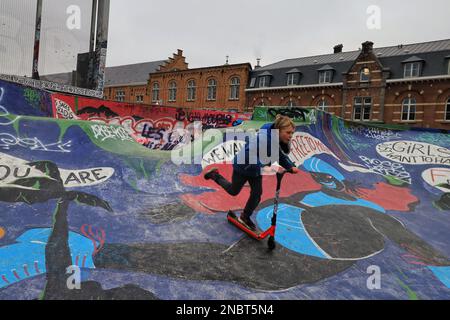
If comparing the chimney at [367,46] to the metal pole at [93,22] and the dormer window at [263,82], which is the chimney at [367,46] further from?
the metal pole at [93,22]

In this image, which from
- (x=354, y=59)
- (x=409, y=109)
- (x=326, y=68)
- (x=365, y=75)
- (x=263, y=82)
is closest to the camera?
(x=409, y=109)

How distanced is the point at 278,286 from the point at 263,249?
2.41 feet

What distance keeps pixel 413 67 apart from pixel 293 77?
476 inches

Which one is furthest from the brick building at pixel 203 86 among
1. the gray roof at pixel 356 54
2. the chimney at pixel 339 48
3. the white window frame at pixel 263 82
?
the chimney at pixel 339 48

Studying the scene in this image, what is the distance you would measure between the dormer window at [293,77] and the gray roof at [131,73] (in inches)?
907

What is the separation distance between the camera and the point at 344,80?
28.8 metres

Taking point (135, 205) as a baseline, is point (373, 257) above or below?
below

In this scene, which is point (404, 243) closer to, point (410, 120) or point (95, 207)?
point (95, 207)

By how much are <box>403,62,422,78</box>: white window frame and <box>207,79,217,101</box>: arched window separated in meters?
22.3

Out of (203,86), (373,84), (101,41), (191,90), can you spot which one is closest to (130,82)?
(191,90)

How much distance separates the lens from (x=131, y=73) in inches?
1876

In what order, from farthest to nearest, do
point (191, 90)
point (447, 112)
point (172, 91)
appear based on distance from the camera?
point (172, 91)
point (191, 90)
point (447, 112)

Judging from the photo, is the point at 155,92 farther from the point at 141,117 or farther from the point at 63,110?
the point at 63,110
